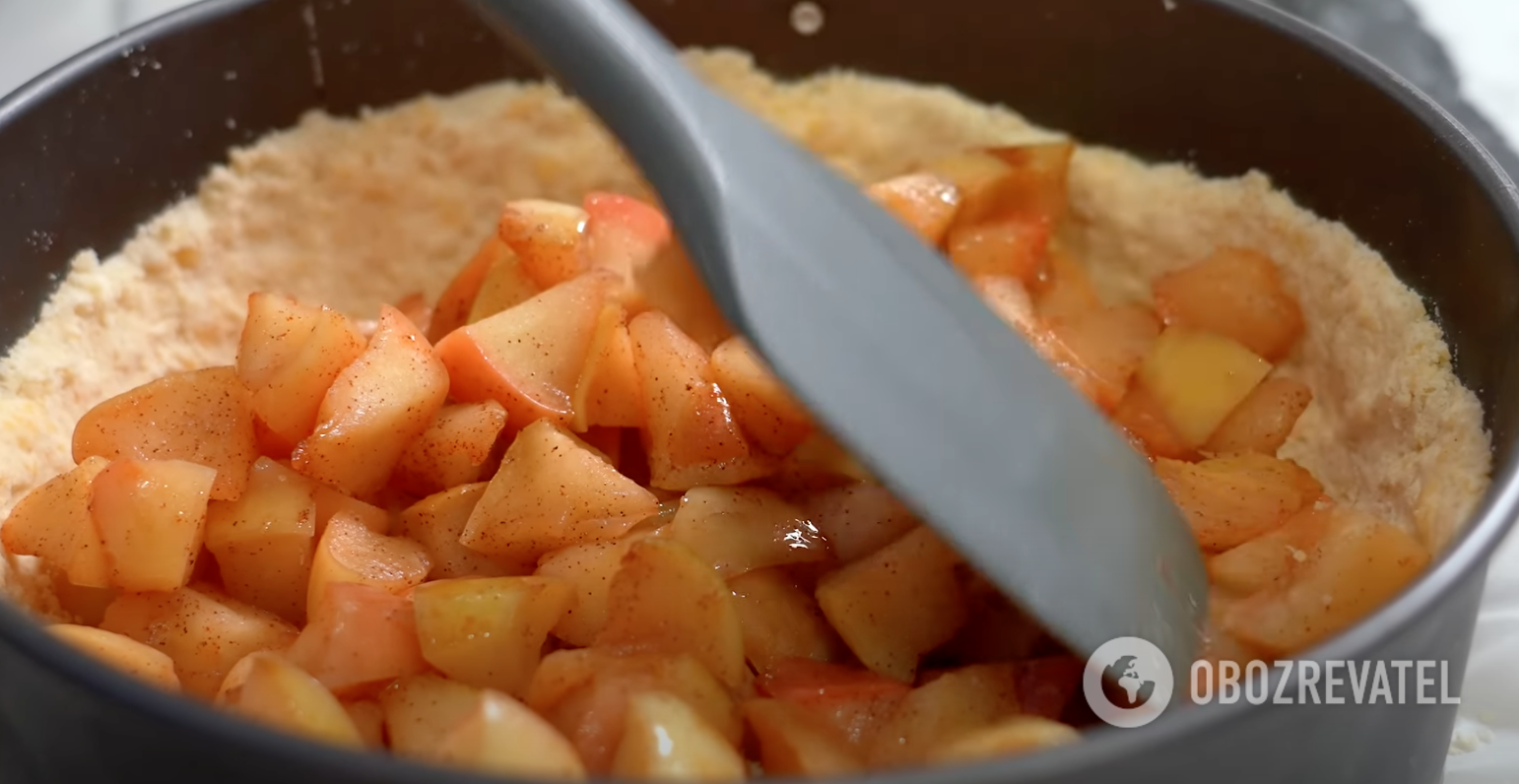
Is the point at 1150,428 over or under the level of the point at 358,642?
over

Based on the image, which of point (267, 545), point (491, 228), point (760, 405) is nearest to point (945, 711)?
point (760, 405)

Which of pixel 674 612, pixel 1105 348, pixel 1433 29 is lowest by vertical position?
pixel 674 612

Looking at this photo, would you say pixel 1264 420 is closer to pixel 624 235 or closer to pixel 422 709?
pixel 624 235

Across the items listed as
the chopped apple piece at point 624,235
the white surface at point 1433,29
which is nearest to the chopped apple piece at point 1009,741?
the chopped apple piece at point 624,235

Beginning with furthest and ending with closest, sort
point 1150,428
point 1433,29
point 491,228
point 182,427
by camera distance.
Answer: point 1433,29, point 491,228, point 1150,428, point 182,427

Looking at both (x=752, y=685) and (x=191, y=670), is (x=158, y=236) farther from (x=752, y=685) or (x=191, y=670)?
(x=752, y=685)

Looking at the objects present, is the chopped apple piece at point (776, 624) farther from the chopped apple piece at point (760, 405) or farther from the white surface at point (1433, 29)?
the white surface at point (1433, 29)
